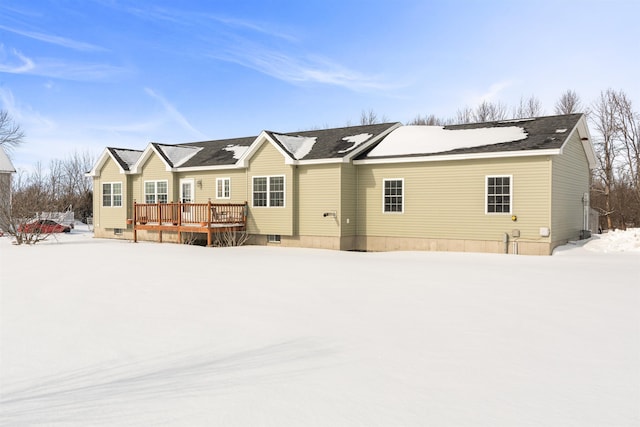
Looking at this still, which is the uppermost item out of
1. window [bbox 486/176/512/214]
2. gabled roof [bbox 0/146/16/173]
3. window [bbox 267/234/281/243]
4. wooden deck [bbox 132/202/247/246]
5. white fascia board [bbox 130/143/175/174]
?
gabled roof [bbox 0/146/16/173]

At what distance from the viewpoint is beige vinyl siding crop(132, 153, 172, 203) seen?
80.7ft

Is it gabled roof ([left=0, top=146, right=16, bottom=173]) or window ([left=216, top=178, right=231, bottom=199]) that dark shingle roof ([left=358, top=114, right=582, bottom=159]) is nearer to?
window ([left=216, top=178, right=231, bottom=199])

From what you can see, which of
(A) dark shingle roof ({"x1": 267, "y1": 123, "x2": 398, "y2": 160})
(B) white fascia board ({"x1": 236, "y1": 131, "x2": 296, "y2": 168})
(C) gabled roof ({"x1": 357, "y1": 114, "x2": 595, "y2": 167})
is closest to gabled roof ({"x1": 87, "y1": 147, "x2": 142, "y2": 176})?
(B) white fascia board ({"x1": 236, "y1": 131, "x2": 296, "y2": 168})

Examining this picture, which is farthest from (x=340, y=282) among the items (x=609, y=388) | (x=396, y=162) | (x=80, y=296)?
(x=396, y=162)

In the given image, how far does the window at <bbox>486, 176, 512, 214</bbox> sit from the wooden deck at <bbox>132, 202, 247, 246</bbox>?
35.1 feet

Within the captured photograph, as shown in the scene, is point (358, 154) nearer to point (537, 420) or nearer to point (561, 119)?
point (561, 119)

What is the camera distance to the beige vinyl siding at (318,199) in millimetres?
19406

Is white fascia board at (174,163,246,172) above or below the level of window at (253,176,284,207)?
above

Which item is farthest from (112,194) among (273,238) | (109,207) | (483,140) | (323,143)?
(483,140)

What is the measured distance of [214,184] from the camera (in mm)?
23453

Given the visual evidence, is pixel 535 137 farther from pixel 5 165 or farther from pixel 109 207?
pixel 5 165

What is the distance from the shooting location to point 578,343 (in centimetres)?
598

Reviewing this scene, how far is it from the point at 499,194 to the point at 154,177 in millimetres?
17457

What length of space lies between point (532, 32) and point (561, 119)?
774 centimetres
